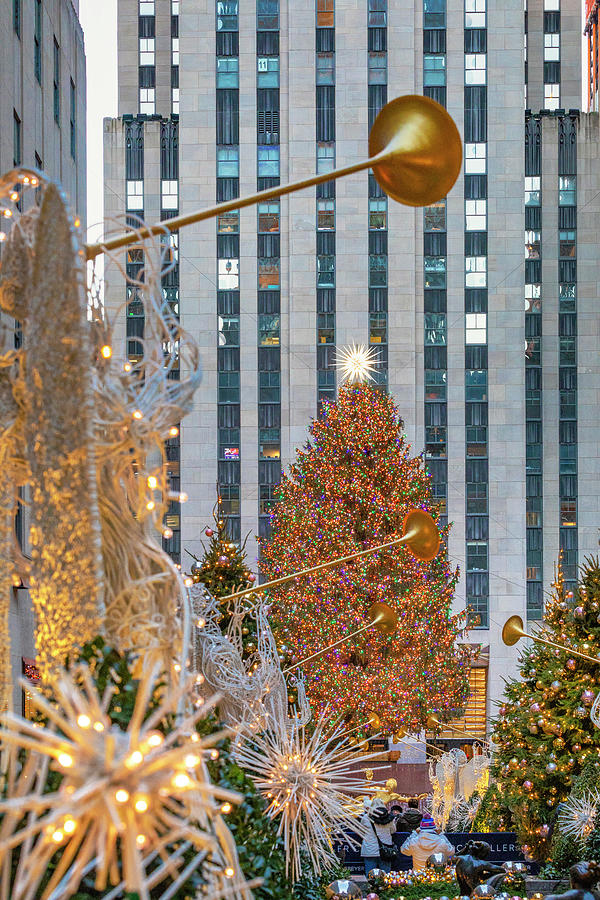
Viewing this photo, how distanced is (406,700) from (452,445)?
86.0 ft

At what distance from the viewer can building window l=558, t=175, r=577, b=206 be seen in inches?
2388

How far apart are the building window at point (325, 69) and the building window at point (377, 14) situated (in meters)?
2.43

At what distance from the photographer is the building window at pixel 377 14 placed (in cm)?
5631

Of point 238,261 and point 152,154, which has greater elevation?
point 152,154

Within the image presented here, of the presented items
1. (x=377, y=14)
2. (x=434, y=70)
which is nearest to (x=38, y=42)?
(x=377, y=14)

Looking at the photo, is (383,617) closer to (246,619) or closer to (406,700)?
(246,619)

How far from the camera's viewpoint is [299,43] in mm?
55875

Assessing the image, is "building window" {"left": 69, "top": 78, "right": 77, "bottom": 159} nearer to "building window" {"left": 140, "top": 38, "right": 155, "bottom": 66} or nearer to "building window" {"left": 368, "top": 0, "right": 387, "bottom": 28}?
"building window" {"left": 368, "top": 0, "right": 387, "bottom": 28}

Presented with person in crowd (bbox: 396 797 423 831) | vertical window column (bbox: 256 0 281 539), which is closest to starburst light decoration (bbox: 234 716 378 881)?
person in crowd (bbox: 396 797 423 831)

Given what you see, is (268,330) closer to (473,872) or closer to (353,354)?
(353,354)

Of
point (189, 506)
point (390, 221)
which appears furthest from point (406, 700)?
point (390, 221)

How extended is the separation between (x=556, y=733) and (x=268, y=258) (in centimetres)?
3901

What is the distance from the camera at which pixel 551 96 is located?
3076 inches

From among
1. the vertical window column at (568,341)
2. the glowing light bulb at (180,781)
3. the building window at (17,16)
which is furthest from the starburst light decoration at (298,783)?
the vertical window column at (568,341)
